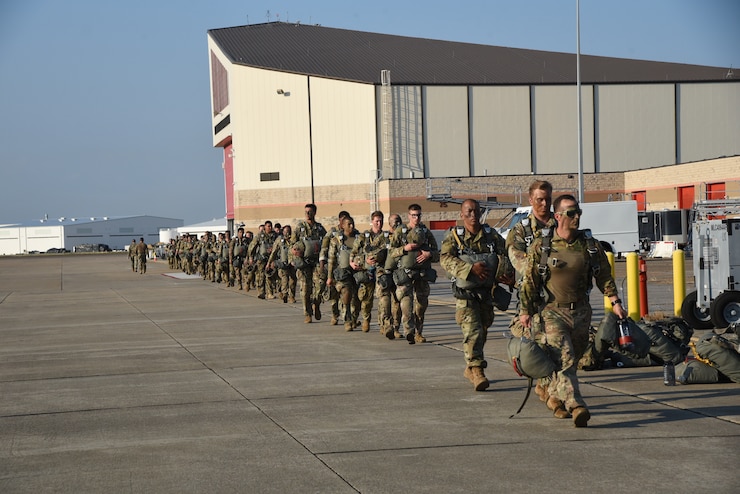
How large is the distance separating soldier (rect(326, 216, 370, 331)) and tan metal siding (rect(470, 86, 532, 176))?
48.0 metres

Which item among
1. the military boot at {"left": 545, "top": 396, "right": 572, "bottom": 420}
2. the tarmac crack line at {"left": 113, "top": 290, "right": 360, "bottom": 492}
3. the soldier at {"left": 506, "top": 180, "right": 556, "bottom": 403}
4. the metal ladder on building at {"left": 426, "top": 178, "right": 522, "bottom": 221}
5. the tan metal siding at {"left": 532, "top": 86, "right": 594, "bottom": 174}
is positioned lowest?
the tarmac crack line at {"left": 113, "top": 290, "right": 360, "bottom": 492}

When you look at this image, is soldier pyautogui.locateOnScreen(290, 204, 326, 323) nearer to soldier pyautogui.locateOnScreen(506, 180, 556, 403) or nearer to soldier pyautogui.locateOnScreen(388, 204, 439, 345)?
soldier pyautogui.locateOnScreen(388, 204, 439, 345)

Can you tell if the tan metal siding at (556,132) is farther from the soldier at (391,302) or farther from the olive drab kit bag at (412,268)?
the olive drab kit bag at (412,268)

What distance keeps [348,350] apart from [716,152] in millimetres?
56894

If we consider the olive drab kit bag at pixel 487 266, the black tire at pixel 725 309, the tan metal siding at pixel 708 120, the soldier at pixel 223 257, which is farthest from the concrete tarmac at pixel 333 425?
the tan metal siding at pixel 708 120

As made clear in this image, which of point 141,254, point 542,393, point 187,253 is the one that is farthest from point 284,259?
point 141,254

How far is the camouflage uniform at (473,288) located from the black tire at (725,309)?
18.4 feet

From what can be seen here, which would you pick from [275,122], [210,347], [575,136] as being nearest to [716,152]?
[575,136]

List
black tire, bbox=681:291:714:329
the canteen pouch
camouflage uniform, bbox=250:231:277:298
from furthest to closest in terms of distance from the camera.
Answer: camouflage uniform, bbox=250:231:277:298 < black tire, bbox=681:291:714:329 < the canteen pouch

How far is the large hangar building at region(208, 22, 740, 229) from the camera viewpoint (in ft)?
206

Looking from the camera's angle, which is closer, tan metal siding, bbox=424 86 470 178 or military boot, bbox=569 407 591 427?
military boot, bbox=569 407 591 427

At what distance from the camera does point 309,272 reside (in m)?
17.8

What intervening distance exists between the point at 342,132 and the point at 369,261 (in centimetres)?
5078

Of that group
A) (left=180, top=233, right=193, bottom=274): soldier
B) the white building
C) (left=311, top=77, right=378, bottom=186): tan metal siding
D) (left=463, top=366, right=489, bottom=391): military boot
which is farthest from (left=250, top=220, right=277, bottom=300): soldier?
the white building
